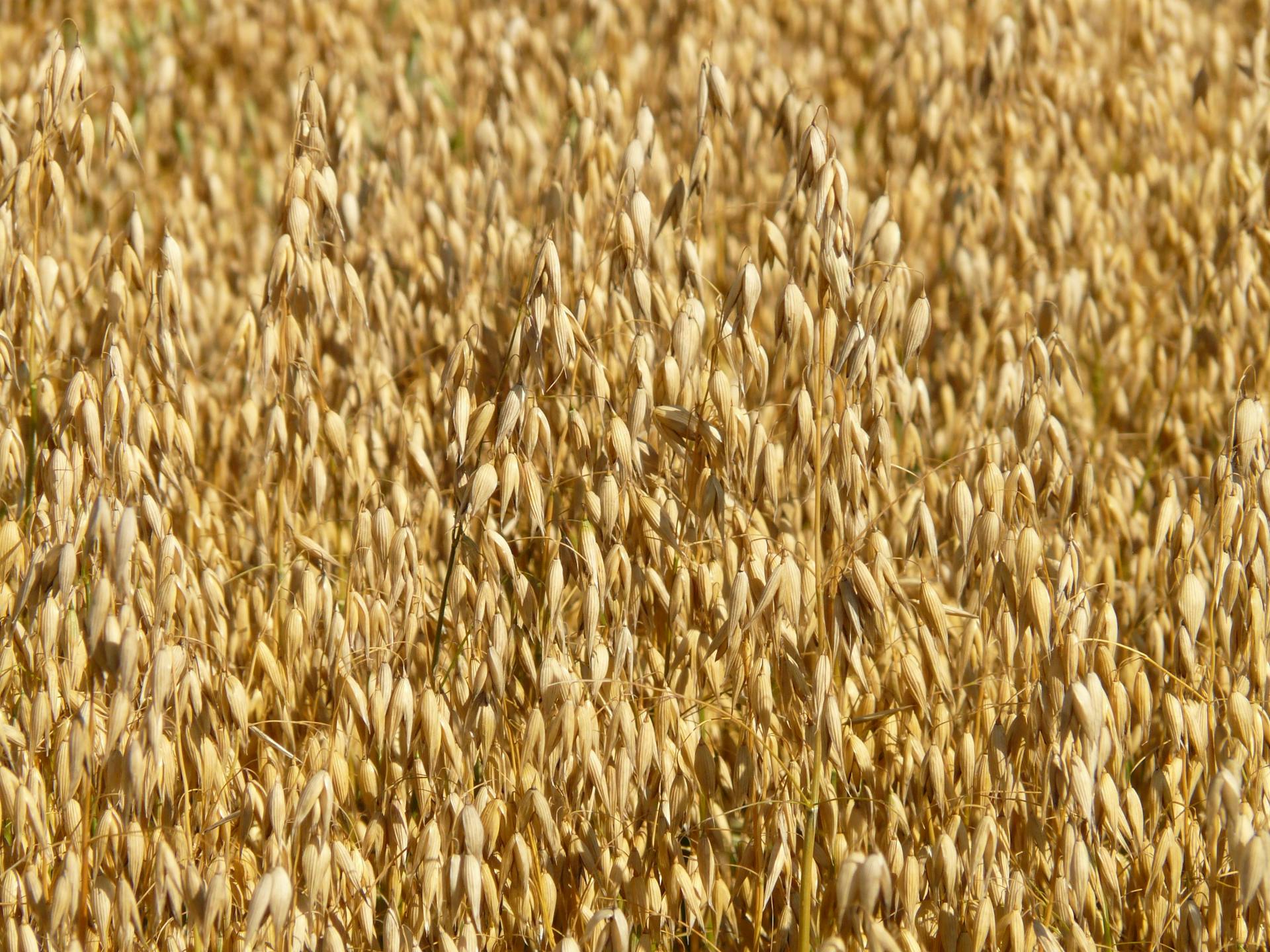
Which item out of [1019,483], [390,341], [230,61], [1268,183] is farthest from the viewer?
[230,61]

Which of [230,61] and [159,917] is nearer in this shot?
[159,917]

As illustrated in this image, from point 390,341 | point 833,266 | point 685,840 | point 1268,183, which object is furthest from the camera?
point 390,341


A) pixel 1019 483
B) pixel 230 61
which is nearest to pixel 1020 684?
pixel 1019 483

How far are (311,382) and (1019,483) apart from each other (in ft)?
3.33

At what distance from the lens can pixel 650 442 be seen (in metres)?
1.80

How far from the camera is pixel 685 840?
196cm

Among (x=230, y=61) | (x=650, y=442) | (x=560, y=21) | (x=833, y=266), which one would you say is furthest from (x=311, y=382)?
(x=230, y=61)

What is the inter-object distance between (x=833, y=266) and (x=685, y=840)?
995 millimetres

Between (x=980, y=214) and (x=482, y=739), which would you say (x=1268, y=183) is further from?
(x=482, y=739)

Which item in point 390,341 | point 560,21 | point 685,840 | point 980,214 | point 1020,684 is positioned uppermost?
point 560,21

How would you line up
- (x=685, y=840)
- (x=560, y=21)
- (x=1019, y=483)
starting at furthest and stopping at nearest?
(x=560, y=21) → (x=685, y=840) → (x=1019, y=483)

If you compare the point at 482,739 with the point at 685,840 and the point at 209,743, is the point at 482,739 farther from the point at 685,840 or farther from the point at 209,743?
the point at 685,840

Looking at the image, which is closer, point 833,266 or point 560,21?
point 833,266

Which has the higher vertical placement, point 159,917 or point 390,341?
point 390,341
